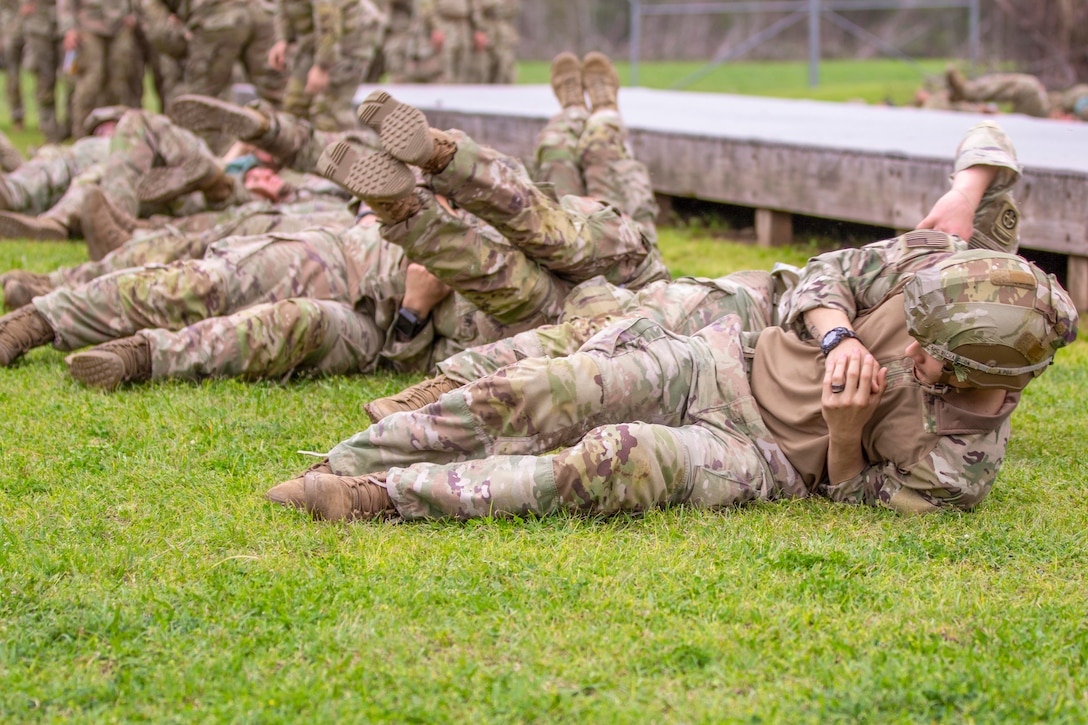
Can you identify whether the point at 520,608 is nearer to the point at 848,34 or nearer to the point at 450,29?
the point at 450,29

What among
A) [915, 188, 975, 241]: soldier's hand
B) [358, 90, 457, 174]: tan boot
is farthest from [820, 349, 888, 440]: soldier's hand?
[358, 90, 457, 174]: tan boot

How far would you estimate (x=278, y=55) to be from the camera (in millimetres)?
9828

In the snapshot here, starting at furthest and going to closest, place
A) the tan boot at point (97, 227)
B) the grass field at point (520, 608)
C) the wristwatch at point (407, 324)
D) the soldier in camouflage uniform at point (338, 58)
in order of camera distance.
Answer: the soldier in camouflage uniform at point (338, 58) → the tan boot at point (97, 227) → the wristwatch at point (407, 324) → the grass field at point (520, 608)

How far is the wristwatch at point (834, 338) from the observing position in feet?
10.7

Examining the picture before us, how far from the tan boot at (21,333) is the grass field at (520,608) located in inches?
46.8

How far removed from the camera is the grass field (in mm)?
2297

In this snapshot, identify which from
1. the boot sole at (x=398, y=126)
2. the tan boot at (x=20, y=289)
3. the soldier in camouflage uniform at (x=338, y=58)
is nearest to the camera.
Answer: the boot sole at (x=398, y=126)

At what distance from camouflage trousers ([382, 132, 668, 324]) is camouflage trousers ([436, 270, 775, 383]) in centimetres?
26

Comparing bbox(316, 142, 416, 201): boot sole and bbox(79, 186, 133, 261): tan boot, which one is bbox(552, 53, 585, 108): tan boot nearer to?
bbox(79, 186, 133, 261): tan boot

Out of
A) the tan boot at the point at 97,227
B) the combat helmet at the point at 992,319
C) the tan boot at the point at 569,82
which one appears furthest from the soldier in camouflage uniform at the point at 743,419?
the tan boot at the point at 569,82

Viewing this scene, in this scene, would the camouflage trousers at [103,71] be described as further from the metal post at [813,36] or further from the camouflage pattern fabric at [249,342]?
the metal post at [813,36]

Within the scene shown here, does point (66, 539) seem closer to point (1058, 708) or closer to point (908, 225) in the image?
point (1058, 708)

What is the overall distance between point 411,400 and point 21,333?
72.9 inches

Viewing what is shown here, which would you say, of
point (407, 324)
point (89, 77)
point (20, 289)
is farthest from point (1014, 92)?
point (20, 289)
